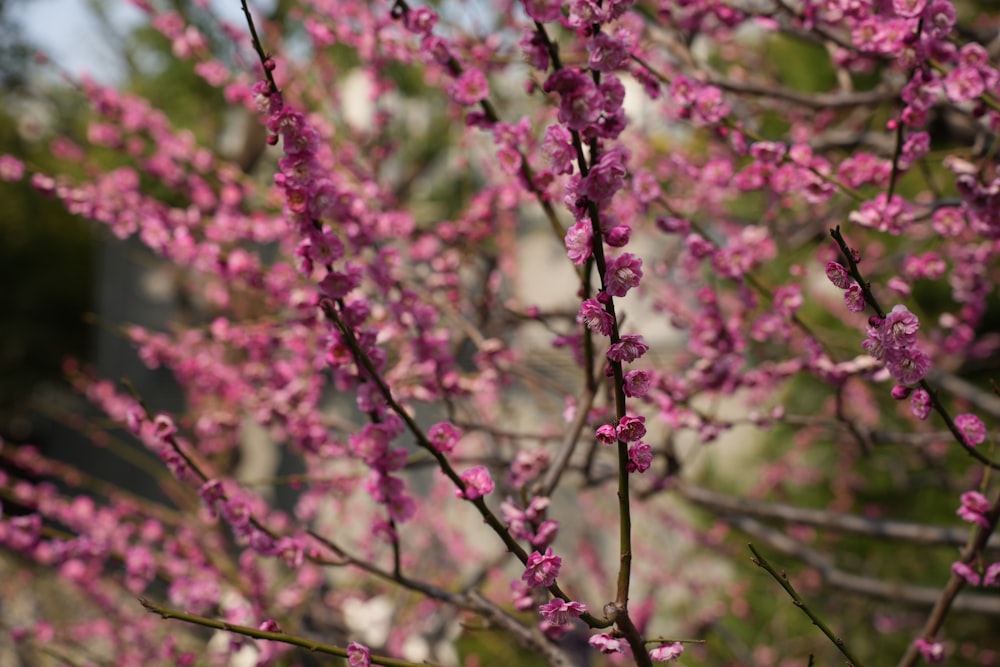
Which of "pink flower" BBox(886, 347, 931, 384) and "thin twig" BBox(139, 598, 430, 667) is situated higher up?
"pink flower" BBox(886, 347, 931, 384)

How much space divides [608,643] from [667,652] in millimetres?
141

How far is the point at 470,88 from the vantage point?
1.47 metres

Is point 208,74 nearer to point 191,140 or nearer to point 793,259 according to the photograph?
point 191,140

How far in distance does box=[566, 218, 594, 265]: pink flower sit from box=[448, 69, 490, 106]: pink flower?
0.58 m

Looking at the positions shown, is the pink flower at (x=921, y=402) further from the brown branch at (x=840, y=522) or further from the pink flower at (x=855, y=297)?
the brown branch at (x=840, y=522)

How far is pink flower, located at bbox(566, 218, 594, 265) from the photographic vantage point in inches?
38.5

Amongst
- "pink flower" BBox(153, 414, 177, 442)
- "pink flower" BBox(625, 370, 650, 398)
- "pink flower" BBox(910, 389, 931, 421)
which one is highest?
"pink flower" BBox(153, 414, 177, 442)

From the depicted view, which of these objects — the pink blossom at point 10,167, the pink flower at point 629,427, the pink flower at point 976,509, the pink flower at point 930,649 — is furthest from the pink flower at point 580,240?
the pink blossom at point 10,167

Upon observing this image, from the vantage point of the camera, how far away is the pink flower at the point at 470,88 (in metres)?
1.45

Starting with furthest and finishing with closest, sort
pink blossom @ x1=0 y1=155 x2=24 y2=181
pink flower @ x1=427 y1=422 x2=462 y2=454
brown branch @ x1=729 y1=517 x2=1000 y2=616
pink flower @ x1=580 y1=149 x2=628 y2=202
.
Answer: brown branch @ x1=729 y1=517 x2=1000 y2=616 → pink blossom @ x1=0 y1=155 x2=24 y2=181 → pink flower @ x1=427 y1=422 x2=462 y2=454 → pink flower @ x1=580 y1=149 x2=628 y2=202

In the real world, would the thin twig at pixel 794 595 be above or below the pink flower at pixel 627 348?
below

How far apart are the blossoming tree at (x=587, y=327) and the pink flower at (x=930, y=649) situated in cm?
3

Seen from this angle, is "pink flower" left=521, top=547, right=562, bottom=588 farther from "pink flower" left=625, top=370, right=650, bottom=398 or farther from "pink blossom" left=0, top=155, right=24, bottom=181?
"pink blossom" left=0, top=155, right=24, bottom=181

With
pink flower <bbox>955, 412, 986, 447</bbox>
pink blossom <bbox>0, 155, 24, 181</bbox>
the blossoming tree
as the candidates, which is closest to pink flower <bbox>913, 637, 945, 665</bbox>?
the blossoming tree
